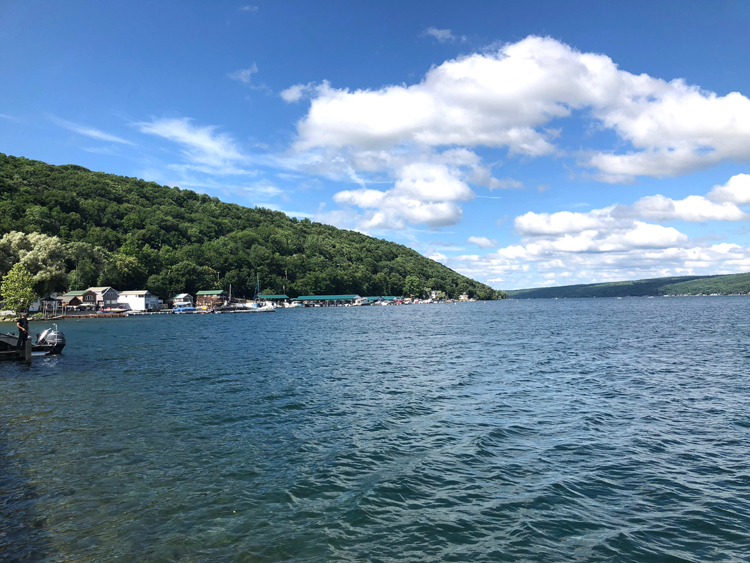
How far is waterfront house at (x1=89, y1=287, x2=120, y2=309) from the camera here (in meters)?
147

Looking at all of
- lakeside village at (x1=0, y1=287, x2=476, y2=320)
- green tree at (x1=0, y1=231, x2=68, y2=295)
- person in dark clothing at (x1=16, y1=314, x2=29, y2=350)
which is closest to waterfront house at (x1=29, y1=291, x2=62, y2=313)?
lakeside village at (x1=0, y1=287, x2=476, y2=320)

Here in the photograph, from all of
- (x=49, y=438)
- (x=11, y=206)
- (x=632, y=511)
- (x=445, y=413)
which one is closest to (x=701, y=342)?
(x=445, y=413)

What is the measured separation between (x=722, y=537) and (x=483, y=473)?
19.5 feet

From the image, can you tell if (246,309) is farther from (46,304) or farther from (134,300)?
(46,304)

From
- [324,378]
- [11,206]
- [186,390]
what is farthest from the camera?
[11,206]

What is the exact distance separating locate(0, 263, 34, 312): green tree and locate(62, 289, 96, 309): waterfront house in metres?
43.2

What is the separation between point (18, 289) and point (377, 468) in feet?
357

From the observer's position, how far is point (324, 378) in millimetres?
30656

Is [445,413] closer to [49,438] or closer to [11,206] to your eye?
[49,438]

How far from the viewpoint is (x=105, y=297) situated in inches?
5856

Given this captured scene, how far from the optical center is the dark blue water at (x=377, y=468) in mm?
9883

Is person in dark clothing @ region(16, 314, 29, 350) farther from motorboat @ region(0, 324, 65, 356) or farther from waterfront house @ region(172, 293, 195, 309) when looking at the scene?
waterfront house @ region(172, 293, 195, 309)

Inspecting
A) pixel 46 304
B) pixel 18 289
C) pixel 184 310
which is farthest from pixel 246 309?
pixel 18 289

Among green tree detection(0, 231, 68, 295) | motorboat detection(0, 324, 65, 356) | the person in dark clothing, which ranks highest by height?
green tree detection(0, 231, 68, 295)
